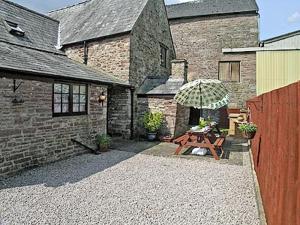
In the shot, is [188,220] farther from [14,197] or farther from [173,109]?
[173,109]

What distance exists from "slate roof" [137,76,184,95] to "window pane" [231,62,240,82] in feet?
19.3

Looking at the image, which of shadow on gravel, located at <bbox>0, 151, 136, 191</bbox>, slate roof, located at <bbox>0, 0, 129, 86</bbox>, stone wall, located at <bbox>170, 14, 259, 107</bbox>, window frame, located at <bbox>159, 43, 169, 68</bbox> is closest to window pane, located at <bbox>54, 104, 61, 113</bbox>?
slate roof, located at <bbox>0, 0, 129, 86</bbox>

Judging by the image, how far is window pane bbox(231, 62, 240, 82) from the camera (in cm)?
1747

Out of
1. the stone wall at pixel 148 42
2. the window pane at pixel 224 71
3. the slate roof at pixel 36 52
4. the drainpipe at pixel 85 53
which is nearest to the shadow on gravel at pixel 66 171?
the slate roof at pixel 36 52

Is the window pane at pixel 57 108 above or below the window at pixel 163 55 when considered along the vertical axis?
below

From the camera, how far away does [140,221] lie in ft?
13.3

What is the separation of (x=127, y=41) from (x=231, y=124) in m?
7.71

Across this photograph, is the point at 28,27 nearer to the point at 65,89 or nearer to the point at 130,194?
the point at 65,89

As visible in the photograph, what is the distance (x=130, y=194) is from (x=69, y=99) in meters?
4.58

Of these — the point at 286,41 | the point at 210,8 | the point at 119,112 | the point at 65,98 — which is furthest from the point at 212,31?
the point at 65,98

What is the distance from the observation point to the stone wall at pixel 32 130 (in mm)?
6395

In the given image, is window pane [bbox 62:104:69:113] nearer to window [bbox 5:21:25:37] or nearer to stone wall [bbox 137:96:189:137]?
window [bbox 5:21:25:37]

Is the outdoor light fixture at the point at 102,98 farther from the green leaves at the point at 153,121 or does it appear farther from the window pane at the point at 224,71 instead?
the window pane at the point at 224,71

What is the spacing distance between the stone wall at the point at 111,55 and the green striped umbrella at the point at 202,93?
12.4 ft
